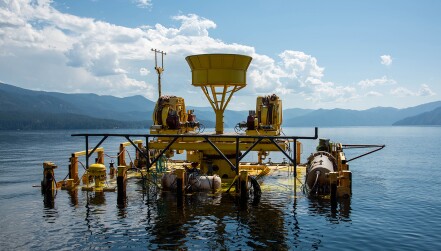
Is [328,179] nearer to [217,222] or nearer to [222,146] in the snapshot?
[222,146]

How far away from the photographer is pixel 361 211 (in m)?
26.9

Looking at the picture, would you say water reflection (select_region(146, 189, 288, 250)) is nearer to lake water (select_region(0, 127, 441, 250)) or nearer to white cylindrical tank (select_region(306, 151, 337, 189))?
lake water (select_region(0, 127, 441, 250))

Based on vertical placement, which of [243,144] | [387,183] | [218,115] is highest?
[218,115]

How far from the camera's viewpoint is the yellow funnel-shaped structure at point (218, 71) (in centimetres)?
3481

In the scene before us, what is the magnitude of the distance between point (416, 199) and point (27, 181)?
40.4 meters

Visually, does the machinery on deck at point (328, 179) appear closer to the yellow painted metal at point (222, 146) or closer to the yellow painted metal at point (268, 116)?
the yellow painted metal at point (222, 146)

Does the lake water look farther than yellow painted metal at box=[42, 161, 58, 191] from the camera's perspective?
No

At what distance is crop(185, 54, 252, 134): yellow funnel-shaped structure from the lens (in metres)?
34.8

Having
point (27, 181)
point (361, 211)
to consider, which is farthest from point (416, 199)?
point (27, 181)

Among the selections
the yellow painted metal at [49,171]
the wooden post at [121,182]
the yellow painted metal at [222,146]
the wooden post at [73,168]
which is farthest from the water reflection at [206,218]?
the yellow painted metal at [222,146]

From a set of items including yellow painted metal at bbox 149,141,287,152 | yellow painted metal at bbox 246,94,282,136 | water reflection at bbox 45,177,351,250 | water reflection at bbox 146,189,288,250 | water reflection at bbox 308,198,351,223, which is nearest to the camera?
water reflection at bbox 146,189,288,250

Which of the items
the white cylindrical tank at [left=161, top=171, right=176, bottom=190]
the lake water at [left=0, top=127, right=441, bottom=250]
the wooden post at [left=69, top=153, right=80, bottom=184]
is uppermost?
the wooden post at [left=69, top=153, right=80, bottom=184]

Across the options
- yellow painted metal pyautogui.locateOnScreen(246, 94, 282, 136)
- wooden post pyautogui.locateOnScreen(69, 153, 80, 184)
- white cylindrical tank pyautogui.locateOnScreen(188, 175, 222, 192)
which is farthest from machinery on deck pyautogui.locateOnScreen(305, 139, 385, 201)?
wooden post pyautogui.locateOnScreen(69, 153, 80, 184)

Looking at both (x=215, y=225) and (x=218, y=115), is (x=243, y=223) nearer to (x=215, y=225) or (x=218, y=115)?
(x=215, y=225)
